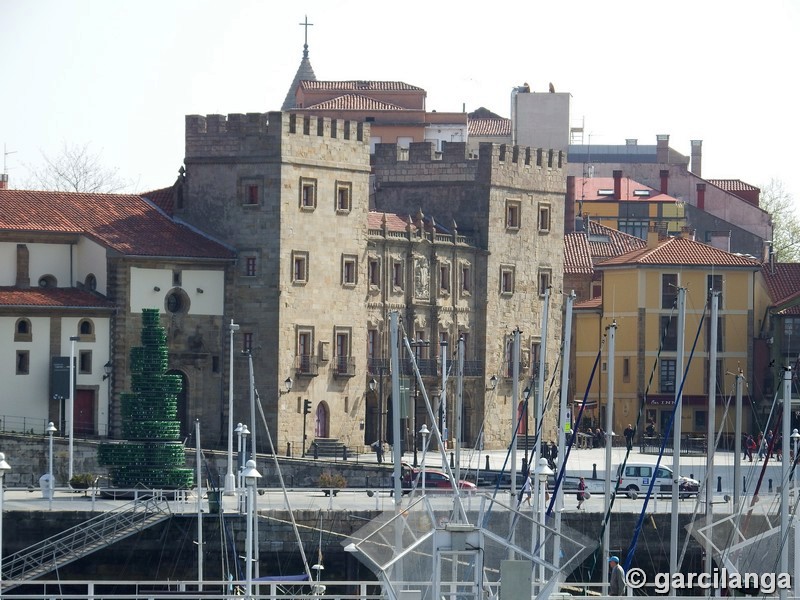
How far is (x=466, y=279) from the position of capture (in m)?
98.2

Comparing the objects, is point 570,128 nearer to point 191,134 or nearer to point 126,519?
point 191,134

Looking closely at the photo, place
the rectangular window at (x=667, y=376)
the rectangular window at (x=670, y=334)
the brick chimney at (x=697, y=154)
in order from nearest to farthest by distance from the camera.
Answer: the rectangular window at (x=667, y=376)
the rectangular window at (x=670, y=334)
the brick chimney at (x=697, y=154)

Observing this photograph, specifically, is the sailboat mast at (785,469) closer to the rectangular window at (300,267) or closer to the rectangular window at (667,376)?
the rectangular window at (300,267)

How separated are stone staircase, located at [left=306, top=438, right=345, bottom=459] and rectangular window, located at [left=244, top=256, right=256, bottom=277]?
21.1 ft

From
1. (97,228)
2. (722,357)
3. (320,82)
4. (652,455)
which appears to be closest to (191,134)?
(97,228)

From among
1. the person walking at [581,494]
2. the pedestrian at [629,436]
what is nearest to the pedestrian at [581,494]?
the person walking at [581,494]

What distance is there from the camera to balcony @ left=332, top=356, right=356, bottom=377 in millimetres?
91000

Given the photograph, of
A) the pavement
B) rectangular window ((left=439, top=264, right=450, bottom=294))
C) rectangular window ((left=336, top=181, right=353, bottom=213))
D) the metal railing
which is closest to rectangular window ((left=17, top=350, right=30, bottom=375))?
the pavement

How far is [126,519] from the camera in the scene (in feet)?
229

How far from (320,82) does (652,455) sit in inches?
2065

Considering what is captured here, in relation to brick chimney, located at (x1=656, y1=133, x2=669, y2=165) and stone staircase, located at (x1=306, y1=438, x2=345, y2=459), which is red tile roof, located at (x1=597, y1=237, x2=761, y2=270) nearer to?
stone staircase, located at (x1=306, y1=438, x2=345, y2=459)

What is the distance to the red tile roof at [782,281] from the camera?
110750mm

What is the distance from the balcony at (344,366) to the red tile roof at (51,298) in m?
9.48

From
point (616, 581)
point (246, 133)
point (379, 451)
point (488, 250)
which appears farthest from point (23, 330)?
point (616, 581)
